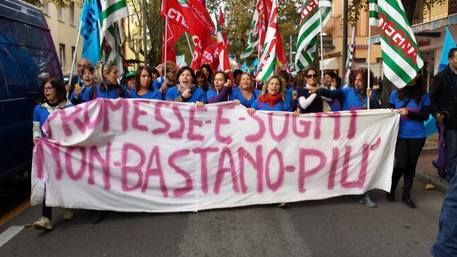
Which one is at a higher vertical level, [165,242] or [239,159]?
[239,159]

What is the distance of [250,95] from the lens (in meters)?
6.48

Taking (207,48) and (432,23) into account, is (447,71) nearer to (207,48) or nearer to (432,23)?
(207,48)

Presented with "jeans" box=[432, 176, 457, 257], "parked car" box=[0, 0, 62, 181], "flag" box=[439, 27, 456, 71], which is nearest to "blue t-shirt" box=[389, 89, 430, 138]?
"flag" box=[439, 27, 456, 71]

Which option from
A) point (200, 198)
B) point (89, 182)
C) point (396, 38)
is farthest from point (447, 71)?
point (89, 182)

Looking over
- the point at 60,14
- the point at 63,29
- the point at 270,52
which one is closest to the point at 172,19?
the point at 270,52

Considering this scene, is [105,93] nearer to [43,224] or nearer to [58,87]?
[58,87]

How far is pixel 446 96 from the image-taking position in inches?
239

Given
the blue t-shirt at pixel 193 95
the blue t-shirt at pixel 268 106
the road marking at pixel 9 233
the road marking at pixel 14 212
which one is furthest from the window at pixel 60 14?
the road marking at pixel 9 233

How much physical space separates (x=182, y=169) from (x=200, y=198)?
39cm

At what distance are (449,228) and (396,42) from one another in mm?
4359

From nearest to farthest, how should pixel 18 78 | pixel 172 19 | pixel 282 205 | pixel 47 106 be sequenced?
pixel 47 106 < pixel 282 205 < pixel 18 78 < pixel 172 19

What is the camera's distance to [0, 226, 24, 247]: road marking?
4.68 metres

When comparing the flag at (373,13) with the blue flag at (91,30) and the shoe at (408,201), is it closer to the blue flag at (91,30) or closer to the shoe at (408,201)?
the shoe at (408,201)

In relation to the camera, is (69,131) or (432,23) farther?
(432,23)
